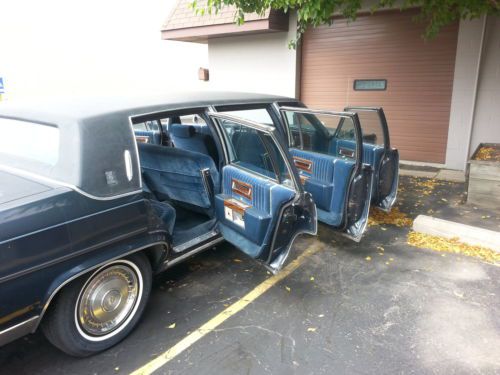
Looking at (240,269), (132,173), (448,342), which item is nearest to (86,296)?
(132,173)

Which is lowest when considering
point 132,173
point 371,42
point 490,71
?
point 132,173

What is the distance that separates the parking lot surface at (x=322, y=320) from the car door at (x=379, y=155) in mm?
738

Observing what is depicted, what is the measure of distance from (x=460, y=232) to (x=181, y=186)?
10.6 feet

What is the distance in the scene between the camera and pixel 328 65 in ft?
29.9

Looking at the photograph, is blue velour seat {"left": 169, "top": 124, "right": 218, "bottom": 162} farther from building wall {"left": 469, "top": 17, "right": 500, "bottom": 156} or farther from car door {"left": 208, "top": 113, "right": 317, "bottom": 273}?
building wall {"left": 469, "top": 17, "right": 500, "bottom": 156}

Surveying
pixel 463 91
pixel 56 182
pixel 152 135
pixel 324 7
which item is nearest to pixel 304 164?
pixel 152 135

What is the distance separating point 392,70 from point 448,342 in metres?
6.83

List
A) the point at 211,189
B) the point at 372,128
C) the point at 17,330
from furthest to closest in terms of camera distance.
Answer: the point at 372,128
the point at 211,189
the point at 17,330

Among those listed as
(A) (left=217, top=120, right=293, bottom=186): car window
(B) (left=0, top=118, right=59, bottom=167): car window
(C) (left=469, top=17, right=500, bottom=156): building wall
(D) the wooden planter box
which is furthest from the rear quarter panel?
(C) (left=469, top=17, right=500, bottom=156): building wall

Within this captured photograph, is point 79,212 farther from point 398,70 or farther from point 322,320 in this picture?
point 398,70

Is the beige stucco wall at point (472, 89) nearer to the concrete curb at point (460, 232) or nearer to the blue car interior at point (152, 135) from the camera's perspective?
the concrete curb at point (460, 232)

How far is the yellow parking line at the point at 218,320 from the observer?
2.52 metres

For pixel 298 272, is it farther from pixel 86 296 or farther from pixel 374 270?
pixel 86 296

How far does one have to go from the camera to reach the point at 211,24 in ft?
31.2
